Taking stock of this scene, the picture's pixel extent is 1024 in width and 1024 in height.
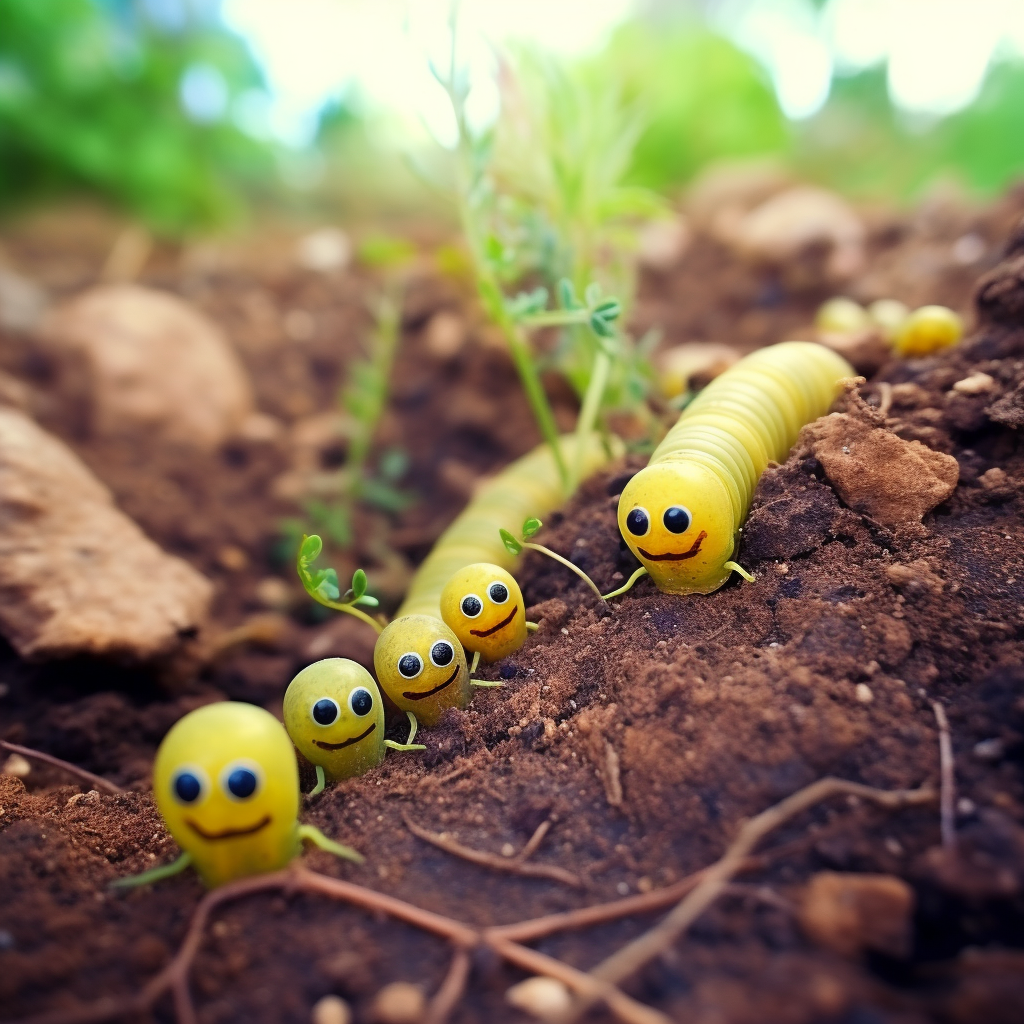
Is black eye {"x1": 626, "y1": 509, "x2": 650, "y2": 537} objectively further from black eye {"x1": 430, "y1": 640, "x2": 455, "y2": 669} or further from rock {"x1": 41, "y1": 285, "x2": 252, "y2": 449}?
rock {"x1": 41, "y1": 285, "x2": 252, "y2": 449}

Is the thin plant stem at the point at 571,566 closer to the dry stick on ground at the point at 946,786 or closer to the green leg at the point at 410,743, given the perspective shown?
the green leg at the point at 410,743

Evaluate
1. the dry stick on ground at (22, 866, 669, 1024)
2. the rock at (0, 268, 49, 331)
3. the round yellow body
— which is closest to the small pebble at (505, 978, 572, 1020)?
the dry stick on ground at (22, 866, 669, 1024)

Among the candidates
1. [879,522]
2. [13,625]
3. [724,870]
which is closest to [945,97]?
[879,522]

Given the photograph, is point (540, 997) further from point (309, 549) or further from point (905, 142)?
point (905, 142)

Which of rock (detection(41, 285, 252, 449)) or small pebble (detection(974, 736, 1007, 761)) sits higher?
rock (detection(41, 285, 252, 449))

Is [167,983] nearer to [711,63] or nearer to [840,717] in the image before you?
[840,717]

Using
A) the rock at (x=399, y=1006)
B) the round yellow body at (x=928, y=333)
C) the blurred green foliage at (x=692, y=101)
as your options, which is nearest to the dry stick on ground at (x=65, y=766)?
the rock at (x=399, y=1006)

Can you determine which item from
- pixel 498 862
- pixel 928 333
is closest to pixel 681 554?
pixel 498 862
